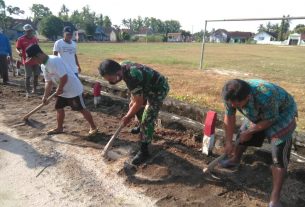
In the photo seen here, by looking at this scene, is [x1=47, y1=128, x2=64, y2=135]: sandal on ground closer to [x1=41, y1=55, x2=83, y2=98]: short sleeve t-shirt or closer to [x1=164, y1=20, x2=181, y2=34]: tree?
[x1=41, y1=55, x2=83, y2=98]: short sleeve t-shirt

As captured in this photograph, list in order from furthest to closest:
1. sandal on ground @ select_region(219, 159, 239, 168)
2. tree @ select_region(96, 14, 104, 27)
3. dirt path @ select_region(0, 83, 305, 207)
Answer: tree @ select_region(96, 14, 104, 27), sandal on ground @ select_region(219, 159, 239, 168), dirt path @ select_region(0, 83, 305, 207)

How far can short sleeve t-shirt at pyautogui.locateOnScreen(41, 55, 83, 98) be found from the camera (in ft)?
15.9

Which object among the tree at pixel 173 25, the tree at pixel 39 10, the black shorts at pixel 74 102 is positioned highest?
the tree at pixel 39 10

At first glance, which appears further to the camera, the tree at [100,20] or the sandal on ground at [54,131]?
the tree at [100,20]

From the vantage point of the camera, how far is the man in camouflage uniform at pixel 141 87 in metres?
3.65

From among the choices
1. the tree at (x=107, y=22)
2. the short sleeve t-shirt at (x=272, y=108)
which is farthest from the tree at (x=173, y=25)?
the short sleeve t-shirt at (x=272, y=108)

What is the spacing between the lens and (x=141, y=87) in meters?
3.93

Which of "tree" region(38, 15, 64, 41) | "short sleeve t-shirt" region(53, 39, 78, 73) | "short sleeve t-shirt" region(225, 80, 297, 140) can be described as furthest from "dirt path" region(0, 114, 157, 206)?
"tree" region(38, 15, 64, 41)

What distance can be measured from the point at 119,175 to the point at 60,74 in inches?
70.9

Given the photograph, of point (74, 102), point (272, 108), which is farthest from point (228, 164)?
point (74, 102)

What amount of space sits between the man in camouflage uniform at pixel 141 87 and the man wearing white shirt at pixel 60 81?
4.10ft

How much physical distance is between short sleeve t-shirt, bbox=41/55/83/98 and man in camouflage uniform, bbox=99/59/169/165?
4.14 ft

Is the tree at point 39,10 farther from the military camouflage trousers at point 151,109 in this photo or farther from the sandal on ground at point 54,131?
the military camouflage trousers at point 151,109

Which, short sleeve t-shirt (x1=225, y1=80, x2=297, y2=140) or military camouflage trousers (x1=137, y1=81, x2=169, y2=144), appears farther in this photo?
military camouflage trousers (x1=137, y1=81, x2=169, y2=144)
